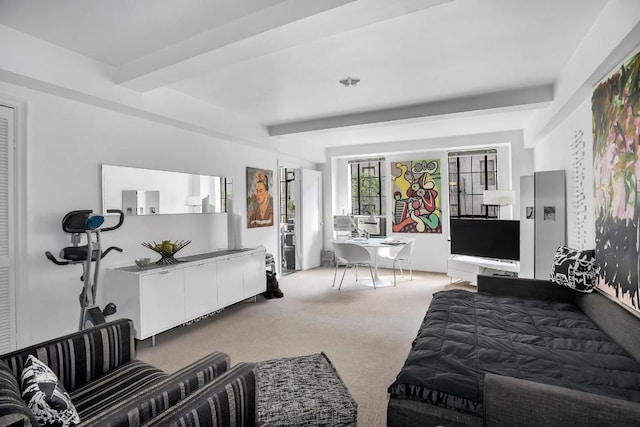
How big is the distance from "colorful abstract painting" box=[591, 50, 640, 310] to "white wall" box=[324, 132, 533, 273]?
3371mm

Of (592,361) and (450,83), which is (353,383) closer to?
(592,361)

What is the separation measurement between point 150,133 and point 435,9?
10.3 feet

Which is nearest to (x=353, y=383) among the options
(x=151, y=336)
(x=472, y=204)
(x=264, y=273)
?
(x=151, y=336)

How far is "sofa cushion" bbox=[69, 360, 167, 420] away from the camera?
1.61 meters

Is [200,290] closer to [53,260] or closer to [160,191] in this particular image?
[160,191]

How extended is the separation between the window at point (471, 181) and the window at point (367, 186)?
1.44 meters

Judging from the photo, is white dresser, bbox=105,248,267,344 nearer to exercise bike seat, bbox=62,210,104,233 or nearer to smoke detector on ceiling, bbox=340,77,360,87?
exercise bike seat, bbox=62,210,104,233

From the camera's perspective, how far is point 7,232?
A: 9.11 ft

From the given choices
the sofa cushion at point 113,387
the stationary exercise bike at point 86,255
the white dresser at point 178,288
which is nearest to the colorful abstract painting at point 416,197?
the white dresser at point 178,288

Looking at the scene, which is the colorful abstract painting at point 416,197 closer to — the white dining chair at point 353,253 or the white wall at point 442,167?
the white wall at point 442,167

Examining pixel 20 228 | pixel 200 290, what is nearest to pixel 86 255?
pixel 20 228

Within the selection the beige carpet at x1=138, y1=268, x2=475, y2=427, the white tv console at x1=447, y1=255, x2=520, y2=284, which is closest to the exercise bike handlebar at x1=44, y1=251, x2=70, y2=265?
the beige carpet at x1=138, y1=268, x2=475, y2=427

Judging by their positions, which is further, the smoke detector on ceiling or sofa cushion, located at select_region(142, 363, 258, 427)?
the smoke detector on ceiling

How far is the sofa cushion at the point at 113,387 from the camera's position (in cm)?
161
